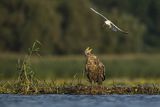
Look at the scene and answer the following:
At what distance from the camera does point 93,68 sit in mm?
20750

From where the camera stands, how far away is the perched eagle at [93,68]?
20.7m

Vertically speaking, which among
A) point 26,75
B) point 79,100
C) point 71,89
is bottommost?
point 79,100

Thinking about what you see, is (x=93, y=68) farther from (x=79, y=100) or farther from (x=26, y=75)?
(x=26, y=75)

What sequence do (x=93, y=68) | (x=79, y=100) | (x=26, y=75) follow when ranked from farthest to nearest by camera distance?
(x=93, y=68) → (x=26, y=75) → (x=79, y=100)

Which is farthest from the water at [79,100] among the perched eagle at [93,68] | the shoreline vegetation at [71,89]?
the perched eagle at [93,68]

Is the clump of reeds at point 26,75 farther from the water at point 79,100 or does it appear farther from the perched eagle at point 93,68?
the perched eagle at point 93,68

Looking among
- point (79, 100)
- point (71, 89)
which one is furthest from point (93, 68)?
point (79, 100)

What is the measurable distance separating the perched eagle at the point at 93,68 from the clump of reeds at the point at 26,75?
4.36 feet

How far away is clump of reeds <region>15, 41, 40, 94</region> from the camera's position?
2027cm

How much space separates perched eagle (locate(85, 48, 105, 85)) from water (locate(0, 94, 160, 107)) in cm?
81

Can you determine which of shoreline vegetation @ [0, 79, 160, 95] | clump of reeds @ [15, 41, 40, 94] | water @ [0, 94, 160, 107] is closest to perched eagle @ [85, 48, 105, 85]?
shoreline vegetation @ [0, 79, 160, 95]

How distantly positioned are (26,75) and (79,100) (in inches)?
65.0

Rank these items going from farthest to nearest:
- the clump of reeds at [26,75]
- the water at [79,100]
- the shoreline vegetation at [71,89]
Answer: the shoreline vegetation at [71,89] → the clump of reeds at [26,75] → the water at [79,100]

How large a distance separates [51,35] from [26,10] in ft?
6.44
